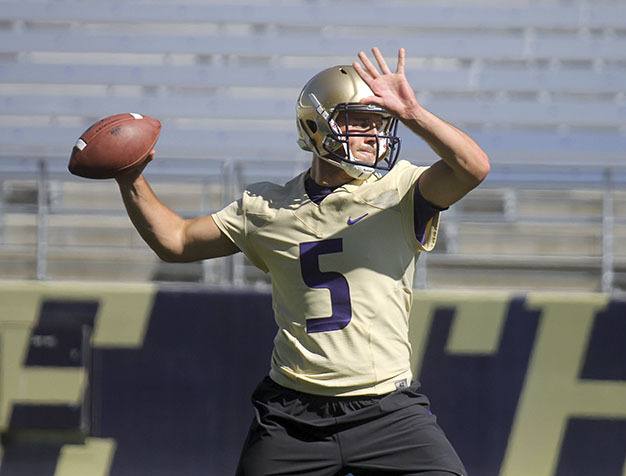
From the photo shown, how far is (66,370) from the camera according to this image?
215 inches

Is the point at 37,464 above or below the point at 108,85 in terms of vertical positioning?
below

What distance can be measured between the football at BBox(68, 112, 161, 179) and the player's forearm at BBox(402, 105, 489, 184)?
81 centimetres

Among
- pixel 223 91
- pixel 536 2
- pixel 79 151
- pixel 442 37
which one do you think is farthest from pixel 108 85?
Answer: pixel 79 151

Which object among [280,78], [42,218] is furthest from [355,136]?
[280,78]

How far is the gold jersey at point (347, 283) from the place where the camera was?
3271mm

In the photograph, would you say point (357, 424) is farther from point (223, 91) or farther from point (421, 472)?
point (223, 91)

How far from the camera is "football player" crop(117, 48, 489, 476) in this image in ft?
10.5

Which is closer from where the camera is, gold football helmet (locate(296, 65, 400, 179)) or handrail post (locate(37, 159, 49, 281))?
gold football helmet (locate(296, 65, 400, 179))

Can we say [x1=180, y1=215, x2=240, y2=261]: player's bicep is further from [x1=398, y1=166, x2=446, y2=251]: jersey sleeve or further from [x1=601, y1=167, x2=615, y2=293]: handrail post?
[x1=601, y1=167, x2=615, y2=293]: handrail post

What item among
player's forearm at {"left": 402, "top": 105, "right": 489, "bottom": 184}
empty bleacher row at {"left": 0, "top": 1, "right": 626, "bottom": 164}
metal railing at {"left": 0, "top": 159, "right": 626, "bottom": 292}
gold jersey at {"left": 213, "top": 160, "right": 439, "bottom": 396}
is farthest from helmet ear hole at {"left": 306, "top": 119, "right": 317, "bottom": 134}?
empty bleacher row at {"left": 0, "top": 1, "right": 626, "bottom": 164}

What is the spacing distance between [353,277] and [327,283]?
2.7 inches

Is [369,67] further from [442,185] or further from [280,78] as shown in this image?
[280,78]

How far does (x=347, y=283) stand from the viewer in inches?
130

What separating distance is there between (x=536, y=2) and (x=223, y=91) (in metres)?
2.07
